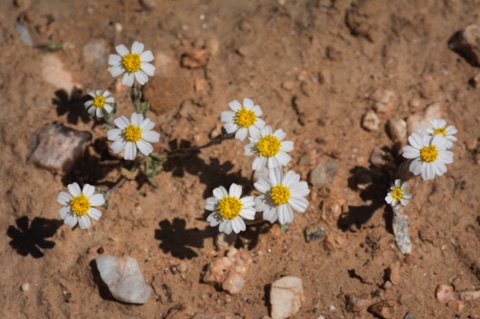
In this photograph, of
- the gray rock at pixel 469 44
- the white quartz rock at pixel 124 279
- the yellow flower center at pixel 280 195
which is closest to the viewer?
the yellow flower center at pixel 280 195

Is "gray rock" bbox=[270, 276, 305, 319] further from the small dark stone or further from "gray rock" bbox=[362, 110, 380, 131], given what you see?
"gray rock" bbox=[362, 110, 380, 131]

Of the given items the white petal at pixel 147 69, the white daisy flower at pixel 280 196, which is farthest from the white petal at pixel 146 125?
the white daisy flower at pixel 280 196

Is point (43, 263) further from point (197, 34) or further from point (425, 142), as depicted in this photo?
point (425, 142)

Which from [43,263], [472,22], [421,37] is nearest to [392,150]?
[421,37]

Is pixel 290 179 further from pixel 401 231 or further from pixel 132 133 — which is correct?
pixel 132 133

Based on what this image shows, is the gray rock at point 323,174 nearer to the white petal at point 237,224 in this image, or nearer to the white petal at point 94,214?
the white petal at point 237,224

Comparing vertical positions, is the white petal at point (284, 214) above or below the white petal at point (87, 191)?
above

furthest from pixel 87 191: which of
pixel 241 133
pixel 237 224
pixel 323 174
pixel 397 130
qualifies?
pixel 397 130
